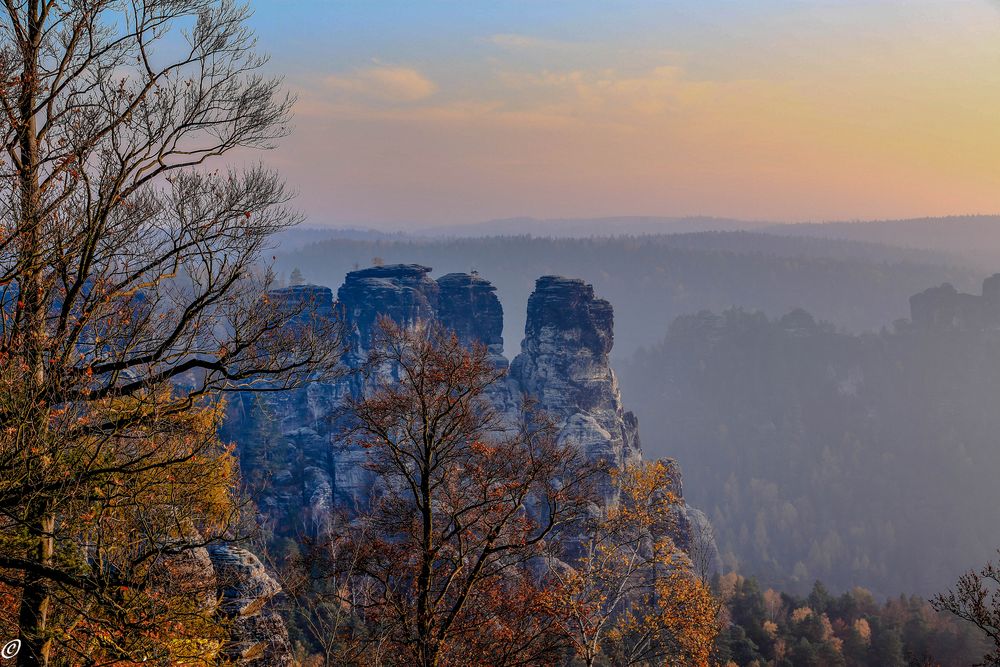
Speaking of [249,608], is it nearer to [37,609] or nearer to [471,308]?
[37,609]

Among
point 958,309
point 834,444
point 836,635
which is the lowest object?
point 834,444

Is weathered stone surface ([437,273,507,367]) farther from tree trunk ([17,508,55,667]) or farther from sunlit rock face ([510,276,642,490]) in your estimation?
tree trunk ([17,508,55,667])

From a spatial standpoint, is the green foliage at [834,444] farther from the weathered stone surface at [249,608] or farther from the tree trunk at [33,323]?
the tree trunk at [33,323]

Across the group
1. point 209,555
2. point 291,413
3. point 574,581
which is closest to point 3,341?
point 209,555
